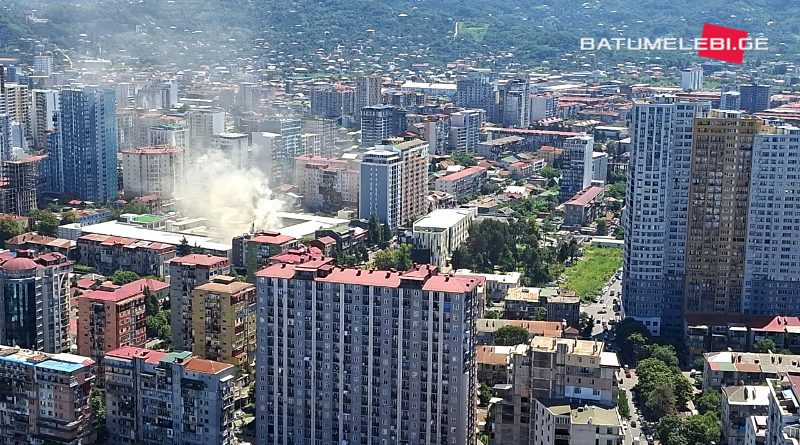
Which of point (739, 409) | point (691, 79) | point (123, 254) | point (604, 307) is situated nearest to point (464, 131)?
point (691, 79)

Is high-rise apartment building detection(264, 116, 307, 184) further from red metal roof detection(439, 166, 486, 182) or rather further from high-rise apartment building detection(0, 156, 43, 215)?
high-rise apartment building detection(0, 156, 43, 215)

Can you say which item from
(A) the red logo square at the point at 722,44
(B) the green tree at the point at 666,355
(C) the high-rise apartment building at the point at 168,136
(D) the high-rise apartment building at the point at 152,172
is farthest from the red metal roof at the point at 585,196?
(A) the red logo square at the point at 722,44

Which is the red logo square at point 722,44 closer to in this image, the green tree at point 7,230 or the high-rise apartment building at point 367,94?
the high-rise apartment building at point 367,94

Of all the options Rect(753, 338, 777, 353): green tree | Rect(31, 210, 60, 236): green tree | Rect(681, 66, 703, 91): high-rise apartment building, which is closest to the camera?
Rect(753, 338, 777, 353): green tree

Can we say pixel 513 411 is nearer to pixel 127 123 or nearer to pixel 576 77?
pixel 127 123

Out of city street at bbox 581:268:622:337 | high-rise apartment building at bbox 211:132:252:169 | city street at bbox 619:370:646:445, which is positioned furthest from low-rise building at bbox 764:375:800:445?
high-rise apartment building at bbox 211:132:252:169

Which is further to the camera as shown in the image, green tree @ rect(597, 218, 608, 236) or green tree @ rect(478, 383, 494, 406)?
green tree @ rect(597, 218, 608, 236)

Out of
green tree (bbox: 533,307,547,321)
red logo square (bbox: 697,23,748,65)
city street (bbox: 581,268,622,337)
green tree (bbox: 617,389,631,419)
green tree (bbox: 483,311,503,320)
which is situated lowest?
green tree (bbox: 617,389,631,419)

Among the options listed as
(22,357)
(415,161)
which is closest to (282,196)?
(415,161)

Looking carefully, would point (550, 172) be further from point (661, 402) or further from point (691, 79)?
Answer: point (661, 402)
